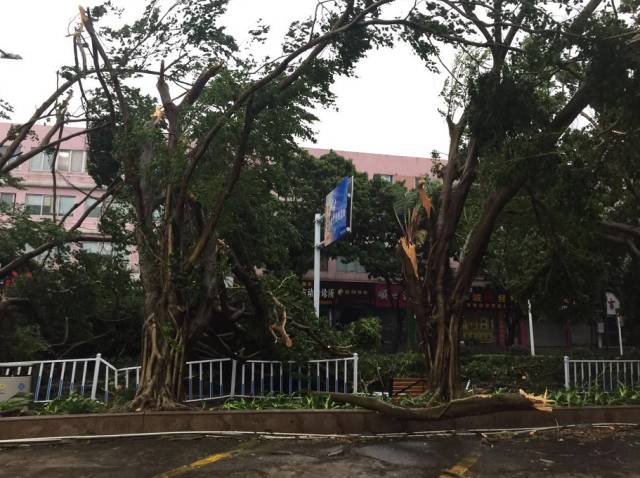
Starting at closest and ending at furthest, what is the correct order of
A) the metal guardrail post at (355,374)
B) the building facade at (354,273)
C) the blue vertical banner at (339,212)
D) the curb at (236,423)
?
the curb at (236,423), the metal guardrail post at (355,374), the blue vertical banner at (339,212), the building facade at (354,273)

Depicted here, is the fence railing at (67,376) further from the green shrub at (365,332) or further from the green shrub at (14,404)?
the green shrub at (365,332)

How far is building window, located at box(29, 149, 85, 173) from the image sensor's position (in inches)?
1214

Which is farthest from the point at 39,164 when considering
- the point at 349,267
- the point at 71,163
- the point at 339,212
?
the point at 339,212

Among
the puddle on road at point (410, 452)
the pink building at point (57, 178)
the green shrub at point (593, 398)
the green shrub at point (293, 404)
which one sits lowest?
the puddle on road at point (410, 452)

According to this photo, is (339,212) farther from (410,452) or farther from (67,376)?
(410,452)

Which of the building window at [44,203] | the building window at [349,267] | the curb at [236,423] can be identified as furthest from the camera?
the building window at [349,267]

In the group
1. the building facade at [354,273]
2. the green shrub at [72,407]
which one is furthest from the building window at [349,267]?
the green shrub at [72,407]

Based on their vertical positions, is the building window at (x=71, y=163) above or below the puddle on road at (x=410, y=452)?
above

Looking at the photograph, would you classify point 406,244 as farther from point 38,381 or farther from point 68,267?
point 68,267

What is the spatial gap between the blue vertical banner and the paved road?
6.79m

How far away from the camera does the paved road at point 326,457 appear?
4973mm

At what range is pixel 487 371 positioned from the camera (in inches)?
606

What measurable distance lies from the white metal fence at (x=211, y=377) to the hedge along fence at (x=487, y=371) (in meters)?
0.80

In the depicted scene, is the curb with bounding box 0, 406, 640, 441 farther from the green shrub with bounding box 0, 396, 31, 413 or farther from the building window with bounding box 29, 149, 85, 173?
the building window with bounding box 29, 149, 85, 173
